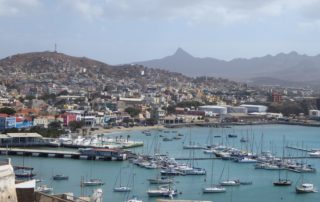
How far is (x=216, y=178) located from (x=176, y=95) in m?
34.8

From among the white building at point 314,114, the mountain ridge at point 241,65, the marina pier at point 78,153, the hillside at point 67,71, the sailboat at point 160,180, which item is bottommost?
the sailboat at point 160,180

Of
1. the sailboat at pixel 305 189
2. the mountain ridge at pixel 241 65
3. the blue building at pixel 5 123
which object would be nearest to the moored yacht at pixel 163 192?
the sailboat at pixel 305 189

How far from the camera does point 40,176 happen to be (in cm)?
1533

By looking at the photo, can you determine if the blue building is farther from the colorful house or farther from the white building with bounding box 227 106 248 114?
the white building with bounding box 227 106 248 114

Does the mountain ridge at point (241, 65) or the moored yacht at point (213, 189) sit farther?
the mountain ridge at point (241, 65)

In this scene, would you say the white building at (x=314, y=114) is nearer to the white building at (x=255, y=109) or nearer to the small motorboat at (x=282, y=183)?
the white building at (x=255, y=109)

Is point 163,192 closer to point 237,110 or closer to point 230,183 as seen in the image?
point 230,183

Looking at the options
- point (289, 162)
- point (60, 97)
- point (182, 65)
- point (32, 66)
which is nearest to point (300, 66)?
point (182, 65)

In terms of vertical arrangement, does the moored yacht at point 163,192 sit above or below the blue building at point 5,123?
below

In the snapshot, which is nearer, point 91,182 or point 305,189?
point 91,182

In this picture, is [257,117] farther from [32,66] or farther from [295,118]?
[32,66]

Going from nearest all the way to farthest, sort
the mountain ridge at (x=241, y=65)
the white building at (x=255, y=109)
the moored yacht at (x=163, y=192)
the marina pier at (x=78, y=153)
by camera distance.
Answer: the moored yacht at (x=163, y=192) → the marina pier at (x=78, y=153) → the white building at (x=255, y=109) → the mountain ridge at (x=241, y=65)

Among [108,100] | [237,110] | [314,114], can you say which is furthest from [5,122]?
[314,114]

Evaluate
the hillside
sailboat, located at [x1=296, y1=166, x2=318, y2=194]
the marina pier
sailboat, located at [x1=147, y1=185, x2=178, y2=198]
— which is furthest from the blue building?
the hillside
